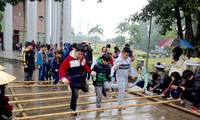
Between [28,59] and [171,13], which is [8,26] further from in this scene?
[171,13]

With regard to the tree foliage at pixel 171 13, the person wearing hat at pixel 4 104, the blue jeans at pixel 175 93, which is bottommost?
the blue jeans at pixel 175 93

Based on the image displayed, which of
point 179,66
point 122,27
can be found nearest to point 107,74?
point 179,66

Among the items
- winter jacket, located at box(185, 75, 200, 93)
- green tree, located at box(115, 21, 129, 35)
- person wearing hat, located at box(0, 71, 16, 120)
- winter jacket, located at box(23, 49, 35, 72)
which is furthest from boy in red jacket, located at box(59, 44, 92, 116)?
green tree, located at box(115, 21, 129, 35)

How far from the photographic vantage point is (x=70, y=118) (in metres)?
5.19

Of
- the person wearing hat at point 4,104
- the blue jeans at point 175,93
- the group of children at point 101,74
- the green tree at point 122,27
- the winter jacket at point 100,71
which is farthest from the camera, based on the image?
the green tree at point 122,27

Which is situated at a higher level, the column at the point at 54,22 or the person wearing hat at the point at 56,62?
the column at the point at 54,22

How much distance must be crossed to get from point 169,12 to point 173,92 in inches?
178

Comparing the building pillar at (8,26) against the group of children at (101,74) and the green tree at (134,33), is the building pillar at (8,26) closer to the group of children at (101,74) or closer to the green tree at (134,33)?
the group of children at (101,74)

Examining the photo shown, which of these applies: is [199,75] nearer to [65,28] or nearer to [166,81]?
[166,81]

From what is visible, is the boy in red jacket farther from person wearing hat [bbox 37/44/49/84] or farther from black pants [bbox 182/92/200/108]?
person wearing hat [bbox 37/44/49/84]

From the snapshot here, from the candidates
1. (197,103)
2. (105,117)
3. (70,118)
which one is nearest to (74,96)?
(70,118)

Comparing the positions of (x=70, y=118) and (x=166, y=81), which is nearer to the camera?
(x=70, y=118)

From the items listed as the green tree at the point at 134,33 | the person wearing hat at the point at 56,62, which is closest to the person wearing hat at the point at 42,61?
the person wearing hat at the point at 56,62

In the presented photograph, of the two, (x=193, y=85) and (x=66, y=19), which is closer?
(x=193, y=85)
